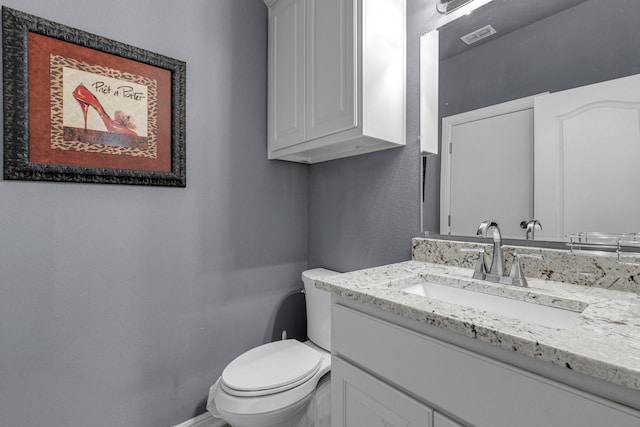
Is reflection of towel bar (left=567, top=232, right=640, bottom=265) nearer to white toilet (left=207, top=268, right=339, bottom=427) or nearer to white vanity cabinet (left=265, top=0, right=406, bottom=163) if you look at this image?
white vanity cabinet (left=265, top=0, right=406, bottom=163)

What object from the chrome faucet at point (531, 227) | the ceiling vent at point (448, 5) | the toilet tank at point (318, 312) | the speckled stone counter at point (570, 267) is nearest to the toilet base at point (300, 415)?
the toilet tank at point (318, 312)

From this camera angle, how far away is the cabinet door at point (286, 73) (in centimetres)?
146

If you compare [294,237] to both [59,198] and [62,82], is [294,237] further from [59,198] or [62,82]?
[62,82]

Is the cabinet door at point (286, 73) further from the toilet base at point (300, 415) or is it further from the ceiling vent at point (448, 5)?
the toilet base at point (300, 415)

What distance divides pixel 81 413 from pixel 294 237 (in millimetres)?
1236

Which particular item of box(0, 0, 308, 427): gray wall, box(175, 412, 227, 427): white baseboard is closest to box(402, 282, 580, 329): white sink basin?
box(0, 0, 308, 427): gray wall

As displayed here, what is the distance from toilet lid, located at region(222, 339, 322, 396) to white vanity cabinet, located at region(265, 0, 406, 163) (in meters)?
0.97

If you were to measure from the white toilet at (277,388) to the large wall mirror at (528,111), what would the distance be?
32.2 inches

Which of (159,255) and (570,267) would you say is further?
(159,255)

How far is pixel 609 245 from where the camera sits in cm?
90

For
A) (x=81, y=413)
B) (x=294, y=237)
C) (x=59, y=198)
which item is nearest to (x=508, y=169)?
(x=294, y=237)

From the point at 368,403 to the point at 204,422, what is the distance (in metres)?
1.12

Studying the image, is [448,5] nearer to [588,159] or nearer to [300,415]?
[588,159]

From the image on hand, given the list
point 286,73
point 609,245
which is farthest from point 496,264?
point 286,73
